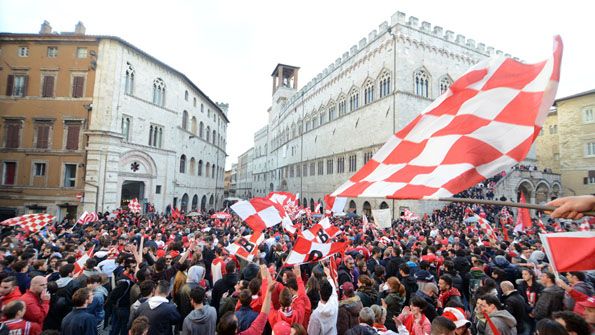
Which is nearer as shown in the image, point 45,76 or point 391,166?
point 391,166

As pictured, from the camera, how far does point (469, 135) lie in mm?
2883

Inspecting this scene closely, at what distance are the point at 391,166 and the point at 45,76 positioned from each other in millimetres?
30566

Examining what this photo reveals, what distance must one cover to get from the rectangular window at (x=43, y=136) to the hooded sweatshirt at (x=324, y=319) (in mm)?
28207

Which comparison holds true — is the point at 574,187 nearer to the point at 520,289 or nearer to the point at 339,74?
the point at 339,74

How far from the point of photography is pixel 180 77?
30.4m

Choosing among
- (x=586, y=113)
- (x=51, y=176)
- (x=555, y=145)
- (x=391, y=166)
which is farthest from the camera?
(x=555, y=145)

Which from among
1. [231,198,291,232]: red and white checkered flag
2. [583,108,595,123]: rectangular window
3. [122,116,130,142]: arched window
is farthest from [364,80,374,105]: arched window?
[583,108,595,123]: rectangular window

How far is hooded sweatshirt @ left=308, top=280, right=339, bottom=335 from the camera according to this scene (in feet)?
12.0

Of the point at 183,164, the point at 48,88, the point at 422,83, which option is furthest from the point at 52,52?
the point at 422,83

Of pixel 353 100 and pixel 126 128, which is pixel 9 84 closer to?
pixel 126 128

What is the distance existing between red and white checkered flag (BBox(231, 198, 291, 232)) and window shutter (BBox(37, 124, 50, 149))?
23636 millimetres

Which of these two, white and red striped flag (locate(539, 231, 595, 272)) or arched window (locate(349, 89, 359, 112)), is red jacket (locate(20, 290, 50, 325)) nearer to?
white and red striped flag (locate(539, 231, 595, 272))

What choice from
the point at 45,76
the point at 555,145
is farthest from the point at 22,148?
Answer: the point at 555,145

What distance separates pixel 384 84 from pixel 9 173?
3263 cm
